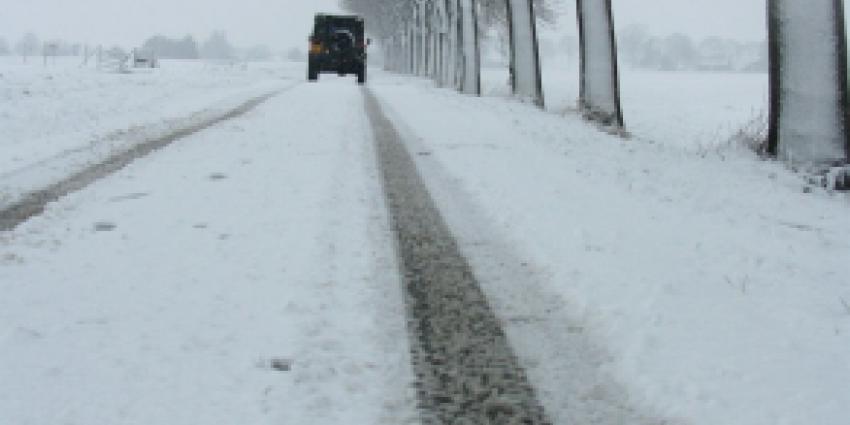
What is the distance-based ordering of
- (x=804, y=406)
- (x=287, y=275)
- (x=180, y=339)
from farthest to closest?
1. (x=287, y=275)
2. (x=180, y=339)
3. (x=804, y=406)

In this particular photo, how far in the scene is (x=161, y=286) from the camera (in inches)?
129

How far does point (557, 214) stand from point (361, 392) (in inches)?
117

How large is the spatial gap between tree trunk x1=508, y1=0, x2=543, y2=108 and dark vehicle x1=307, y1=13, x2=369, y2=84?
1016 centimetres

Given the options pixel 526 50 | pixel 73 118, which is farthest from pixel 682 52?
pixel 73 118

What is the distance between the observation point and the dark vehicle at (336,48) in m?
28.3

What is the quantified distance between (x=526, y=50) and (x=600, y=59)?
5.55 m

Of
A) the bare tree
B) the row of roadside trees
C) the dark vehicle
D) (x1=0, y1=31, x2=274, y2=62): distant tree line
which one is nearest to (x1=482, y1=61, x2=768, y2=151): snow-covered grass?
the row of roadside trees

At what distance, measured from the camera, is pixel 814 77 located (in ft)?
25.6

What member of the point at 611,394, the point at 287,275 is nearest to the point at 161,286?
the point at 287,275

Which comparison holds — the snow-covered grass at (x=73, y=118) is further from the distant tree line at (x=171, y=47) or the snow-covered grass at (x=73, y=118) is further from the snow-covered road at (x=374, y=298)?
the distant tree line at (x=171, y=47)

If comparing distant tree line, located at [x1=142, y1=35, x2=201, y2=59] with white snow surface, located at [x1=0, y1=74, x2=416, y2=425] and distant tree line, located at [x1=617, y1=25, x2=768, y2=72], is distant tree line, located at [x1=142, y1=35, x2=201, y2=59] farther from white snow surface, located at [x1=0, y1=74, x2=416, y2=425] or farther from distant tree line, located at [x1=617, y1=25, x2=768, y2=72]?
white snow surface, located at [x1=0, y1=74, x2=416, y2=425]

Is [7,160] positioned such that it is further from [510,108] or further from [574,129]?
[510,108]

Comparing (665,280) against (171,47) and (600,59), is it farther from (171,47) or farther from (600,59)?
(171,47)

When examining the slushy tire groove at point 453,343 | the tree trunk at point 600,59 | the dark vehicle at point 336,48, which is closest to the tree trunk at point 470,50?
the dark vehicle at point 336,48
